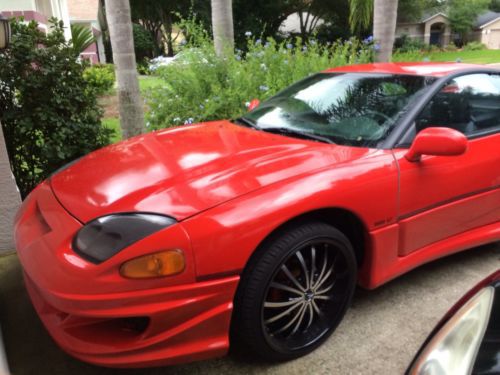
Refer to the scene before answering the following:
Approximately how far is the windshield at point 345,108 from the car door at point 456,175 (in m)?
0.17

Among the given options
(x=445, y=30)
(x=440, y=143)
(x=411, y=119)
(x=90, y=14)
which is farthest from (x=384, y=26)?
(x=445, y=30)

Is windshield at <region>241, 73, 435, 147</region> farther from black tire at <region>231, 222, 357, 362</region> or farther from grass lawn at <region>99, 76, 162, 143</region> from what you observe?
grass lawn at <region>99, 76, 162, 143</region>

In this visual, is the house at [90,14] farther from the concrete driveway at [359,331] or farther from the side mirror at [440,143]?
the side mirror at [440,143]

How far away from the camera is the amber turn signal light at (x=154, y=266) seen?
68.3 inches

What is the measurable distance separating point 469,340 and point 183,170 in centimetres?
149

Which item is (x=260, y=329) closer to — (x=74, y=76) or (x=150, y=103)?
(x=74, y=76)

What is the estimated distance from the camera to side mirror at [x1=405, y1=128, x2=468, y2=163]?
2.26m

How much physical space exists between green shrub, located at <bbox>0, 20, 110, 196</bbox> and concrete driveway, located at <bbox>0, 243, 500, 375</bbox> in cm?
109

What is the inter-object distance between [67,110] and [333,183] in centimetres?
279

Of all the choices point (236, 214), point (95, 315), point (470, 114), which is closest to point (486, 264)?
point (470, 114)

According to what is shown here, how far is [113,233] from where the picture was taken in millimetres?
1829

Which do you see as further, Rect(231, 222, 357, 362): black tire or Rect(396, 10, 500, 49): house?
Rect(396, 10, 500, 49): house

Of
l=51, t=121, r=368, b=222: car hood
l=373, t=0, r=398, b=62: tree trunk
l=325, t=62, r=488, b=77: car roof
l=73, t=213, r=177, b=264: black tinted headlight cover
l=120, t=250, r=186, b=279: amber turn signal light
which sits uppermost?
l=373, t=0, r=398, b=62: tree trunk

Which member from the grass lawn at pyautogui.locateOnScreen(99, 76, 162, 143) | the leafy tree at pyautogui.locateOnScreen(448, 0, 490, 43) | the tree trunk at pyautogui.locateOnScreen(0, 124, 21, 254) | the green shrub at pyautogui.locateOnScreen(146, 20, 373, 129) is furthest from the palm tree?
the leafy tree at pyautogui.locateOnScreen(448, 0, 490, 43)
